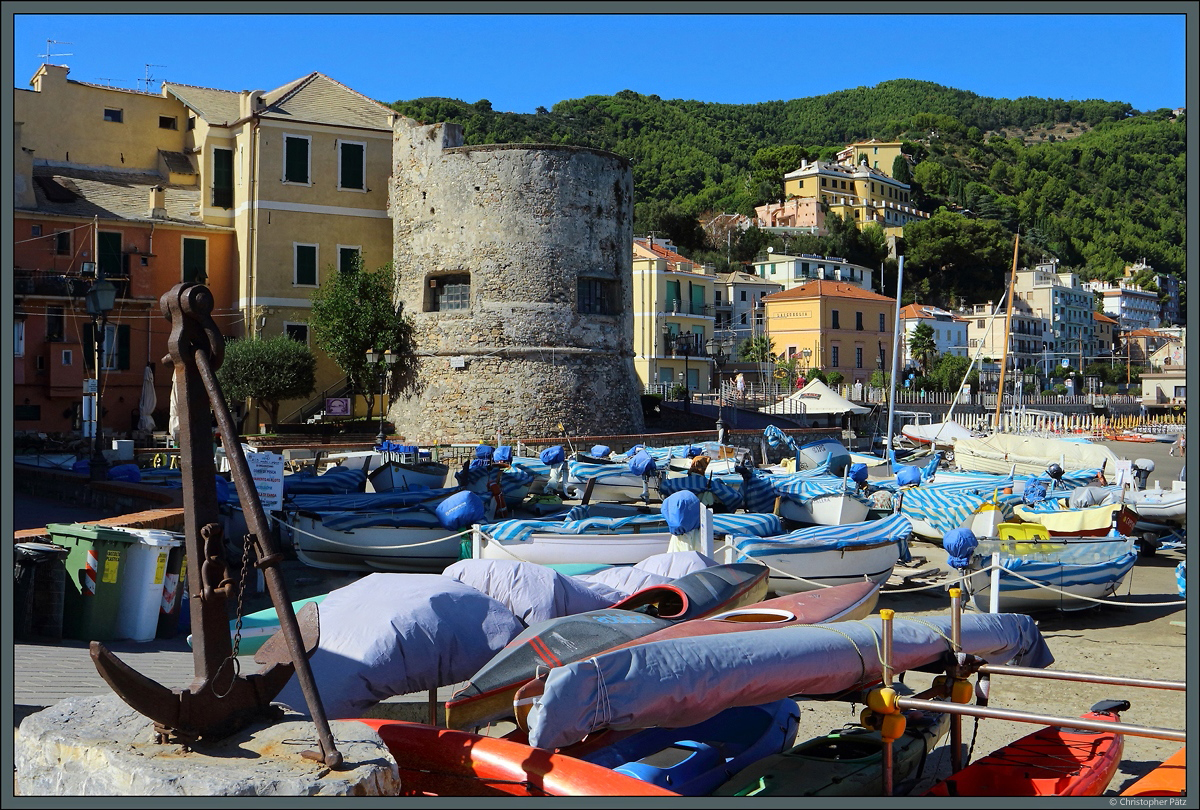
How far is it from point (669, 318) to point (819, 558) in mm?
40707

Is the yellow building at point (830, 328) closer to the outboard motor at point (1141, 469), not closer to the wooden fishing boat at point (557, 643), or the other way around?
the outboard motor at point (1141, 469)

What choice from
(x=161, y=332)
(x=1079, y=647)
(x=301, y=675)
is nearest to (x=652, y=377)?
(x=161, y=332)

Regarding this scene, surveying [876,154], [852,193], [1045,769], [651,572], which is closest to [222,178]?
[651,572]

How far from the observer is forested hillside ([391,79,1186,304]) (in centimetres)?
9388

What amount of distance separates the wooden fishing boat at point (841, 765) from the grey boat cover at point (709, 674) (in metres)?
0.50

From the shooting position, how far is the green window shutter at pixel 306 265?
31406 mm

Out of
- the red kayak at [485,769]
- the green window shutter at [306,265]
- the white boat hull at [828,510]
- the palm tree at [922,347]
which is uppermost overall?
the green window shutter at [306,265]

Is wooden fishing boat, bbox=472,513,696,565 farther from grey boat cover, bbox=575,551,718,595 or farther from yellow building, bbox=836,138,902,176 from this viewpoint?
yellow building, bbox=836,138,902,176

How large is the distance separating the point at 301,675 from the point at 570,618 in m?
3.13

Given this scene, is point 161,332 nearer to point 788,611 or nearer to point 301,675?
point 788,611

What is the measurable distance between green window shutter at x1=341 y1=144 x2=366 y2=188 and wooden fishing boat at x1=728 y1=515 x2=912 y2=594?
2294cm

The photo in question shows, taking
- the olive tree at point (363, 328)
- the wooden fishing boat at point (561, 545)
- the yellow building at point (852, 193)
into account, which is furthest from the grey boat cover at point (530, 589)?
the yellow building at point (852, 193)

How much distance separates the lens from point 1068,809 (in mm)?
3180

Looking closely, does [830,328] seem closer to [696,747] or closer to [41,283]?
[41,283]
